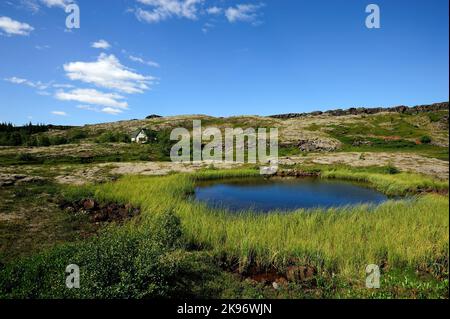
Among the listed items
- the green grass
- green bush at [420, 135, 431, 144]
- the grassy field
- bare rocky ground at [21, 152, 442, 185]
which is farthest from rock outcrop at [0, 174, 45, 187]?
green bush at [420, 135, 431, 144]

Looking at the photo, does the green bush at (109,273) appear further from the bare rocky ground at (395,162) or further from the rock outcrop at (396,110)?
the rock outcrop at (396,110)

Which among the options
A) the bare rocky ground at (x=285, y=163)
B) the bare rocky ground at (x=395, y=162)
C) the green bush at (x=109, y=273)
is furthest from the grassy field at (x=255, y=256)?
the bare rocky ground at (x=395, y=162)

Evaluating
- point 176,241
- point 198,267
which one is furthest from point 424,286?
point 176,241

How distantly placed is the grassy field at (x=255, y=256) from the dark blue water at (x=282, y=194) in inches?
230

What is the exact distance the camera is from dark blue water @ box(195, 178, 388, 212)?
2456cm

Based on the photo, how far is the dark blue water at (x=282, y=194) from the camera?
80.6 feet

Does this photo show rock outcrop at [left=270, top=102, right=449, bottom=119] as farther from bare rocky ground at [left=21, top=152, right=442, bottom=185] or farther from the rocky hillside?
bare rocky ground at [left=21, top=152, right=442, bottom=185]

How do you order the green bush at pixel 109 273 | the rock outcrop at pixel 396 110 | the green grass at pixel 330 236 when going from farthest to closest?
the rock outcrop at pixel 396 110 < the green grass at pixel 330 236 < the green bush at pixel 109 273

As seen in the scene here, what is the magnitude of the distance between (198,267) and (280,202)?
1435 centimetres

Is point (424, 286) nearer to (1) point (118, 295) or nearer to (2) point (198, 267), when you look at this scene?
(2) point (198, 267)

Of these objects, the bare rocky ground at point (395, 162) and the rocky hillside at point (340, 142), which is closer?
the bare rocky ground at point (395, 162)

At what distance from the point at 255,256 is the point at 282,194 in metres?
16.5

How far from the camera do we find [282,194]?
95.9ft

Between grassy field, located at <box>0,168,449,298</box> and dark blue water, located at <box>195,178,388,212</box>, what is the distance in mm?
5841
